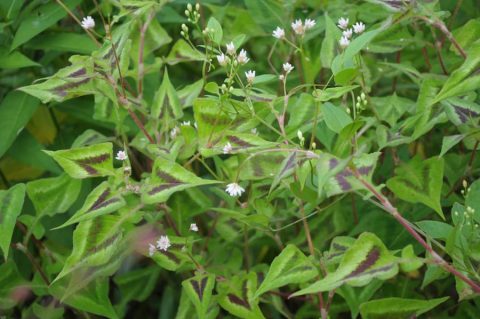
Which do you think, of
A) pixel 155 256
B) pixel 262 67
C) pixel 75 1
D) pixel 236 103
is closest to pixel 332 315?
pixel 155 256

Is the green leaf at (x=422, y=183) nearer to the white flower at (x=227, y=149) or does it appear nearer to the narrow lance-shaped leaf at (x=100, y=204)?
the white flower at (x=227, y=149)

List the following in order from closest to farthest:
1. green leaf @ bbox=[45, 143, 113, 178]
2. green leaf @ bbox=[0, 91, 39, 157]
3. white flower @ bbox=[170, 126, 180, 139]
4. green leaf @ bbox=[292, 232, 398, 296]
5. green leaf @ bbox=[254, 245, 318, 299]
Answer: green leaf @ bbox=[292, 232, 398, 296], green leaf @ bbox=[254, 245, 318, 299], green leaf @ bbox=[45, 143, 113, 178], white flower @ bbox=[170, 126, 180, 139], green leaf @ bbox=[0, 91, 39, 157]

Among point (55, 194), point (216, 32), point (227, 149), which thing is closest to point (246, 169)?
point (227, 149)

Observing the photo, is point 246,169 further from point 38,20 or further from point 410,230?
point 38,20

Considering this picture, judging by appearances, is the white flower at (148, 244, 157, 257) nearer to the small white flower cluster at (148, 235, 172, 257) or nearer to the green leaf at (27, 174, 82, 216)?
the small white flower cluster at (148, 235, 172, 257)

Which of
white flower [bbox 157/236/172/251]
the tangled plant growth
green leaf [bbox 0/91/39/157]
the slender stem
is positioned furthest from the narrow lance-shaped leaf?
green leaf [bbox 0/91/39/157]

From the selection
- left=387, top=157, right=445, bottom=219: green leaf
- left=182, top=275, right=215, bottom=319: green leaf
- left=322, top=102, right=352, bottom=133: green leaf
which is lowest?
left=182, top=275, right=215, bottom=319: green leaf

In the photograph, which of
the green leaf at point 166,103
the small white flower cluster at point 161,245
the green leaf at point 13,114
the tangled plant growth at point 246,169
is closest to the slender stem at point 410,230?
the tangled plant growth at point 246,169
